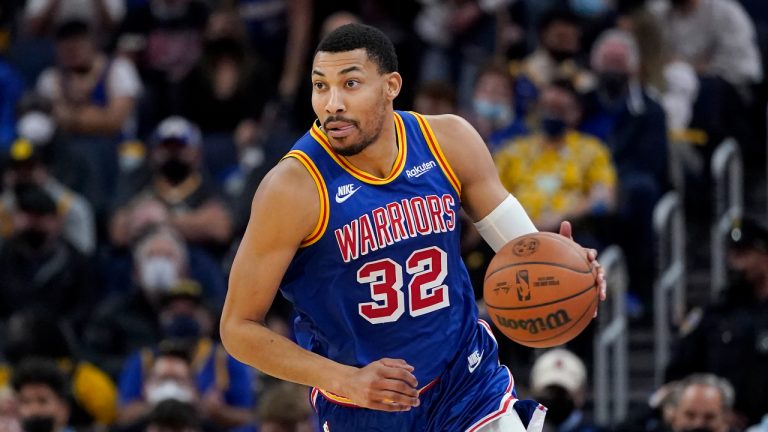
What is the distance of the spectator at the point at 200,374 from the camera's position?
10.3 m

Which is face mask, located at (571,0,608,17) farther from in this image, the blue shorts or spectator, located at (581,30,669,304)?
the blue shorts

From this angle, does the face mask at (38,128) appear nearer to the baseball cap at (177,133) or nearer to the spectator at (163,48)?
the baseball cap at (177,133)

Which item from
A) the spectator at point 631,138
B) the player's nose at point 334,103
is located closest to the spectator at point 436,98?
the spectator at point 631,138

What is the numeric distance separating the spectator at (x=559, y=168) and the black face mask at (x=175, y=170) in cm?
238

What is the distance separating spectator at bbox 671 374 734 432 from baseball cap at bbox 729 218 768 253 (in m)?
1.05

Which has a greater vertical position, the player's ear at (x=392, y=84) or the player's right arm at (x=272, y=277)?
the player's ear at (x=392, y=84)

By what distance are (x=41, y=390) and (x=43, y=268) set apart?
171 cm

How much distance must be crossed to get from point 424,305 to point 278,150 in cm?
599

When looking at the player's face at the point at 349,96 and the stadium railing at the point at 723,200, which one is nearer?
the player's face at the point at 349,96

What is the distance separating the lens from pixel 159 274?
11156 millimetres

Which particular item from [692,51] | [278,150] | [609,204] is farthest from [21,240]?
[692,51]

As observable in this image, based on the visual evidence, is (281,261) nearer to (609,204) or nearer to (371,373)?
(371,373)

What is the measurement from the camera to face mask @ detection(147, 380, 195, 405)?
33.0ft

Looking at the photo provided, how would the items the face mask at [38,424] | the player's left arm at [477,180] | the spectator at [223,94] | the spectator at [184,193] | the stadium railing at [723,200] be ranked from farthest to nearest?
the spectator at [223,94] → the spectator at [184,193] → the stadium railing at [723,200] → the face mask at [38,424] → the player's left arm at [477,180]
